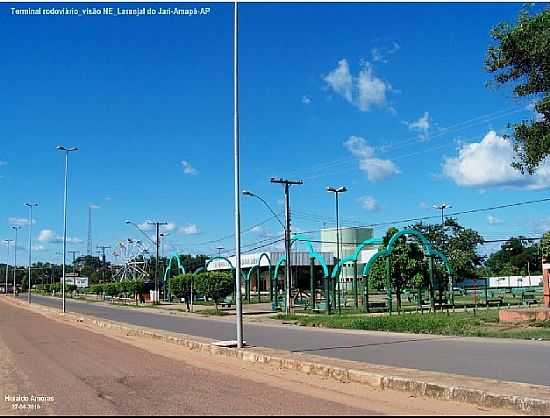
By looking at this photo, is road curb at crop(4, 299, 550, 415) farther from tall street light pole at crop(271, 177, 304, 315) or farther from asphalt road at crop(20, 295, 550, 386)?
tall street light pole at crop(271, 177, 304, 315)

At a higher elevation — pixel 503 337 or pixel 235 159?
pixel 235 159

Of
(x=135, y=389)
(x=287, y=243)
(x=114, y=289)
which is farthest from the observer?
(x=114, y=289)

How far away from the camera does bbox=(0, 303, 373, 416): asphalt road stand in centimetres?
928

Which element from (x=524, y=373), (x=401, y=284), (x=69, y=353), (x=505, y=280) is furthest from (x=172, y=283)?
(x=505, y=280)

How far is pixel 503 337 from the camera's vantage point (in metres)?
21.5

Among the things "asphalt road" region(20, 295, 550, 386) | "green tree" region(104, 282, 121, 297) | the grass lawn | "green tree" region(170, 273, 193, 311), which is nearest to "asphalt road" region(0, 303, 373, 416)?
"asphalt road" region(20, 295, 550, 386)

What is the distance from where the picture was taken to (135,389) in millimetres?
11227

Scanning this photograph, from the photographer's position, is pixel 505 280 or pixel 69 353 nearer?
pixel 69 353

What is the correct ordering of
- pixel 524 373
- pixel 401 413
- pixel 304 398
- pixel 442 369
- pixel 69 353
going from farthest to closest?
pixel 69 353 < pixel 442 369 < pixel 524 373 < pixel 304 398 < pixel 401 413

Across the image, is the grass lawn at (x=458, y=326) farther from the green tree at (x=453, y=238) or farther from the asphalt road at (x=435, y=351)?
the green tree at (x=453, y=238)

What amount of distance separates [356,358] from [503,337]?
25.3 ft

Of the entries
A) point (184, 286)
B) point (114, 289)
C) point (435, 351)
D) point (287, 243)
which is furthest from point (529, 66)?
point (114, 289)

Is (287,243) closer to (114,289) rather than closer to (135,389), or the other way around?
(135,389)

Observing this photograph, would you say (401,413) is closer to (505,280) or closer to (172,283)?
(172,283)
